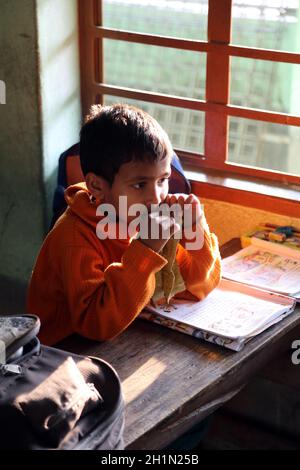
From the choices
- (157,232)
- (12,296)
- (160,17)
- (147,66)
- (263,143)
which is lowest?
(12,296)

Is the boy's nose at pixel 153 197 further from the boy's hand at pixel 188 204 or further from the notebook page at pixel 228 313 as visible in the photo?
the notebook page at pixel 228 313

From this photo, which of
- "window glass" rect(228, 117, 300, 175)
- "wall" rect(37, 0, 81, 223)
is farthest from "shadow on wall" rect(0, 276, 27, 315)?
"window glass" rect(228, 117, 300, 175)

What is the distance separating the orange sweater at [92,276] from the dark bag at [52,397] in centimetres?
24

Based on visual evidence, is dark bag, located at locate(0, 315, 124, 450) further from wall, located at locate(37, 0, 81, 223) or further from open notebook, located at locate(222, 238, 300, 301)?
wall, located at locate(37, 0, 81, 223)

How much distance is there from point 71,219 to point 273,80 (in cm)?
128

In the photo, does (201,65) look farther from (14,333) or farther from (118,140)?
(14,333)

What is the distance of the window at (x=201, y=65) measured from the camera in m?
2.53

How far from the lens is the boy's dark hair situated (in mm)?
1963

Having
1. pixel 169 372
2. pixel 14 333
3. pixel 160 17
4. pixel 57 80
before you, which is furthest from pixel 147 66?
pixel 14 333

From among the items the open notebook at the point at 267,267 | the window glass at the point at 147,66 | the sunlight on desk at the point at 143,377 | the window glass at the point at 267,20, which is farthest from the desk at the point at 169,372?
the window glass at the point at 147,66

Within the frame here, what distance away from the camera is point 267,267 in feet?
7.75

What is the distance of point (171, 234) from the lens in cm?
193

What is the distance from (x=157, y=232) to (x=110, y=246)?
199 millimetres

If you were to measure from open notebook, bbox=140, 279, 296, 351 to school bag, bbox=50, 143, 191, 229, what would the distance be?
0.40 metres
